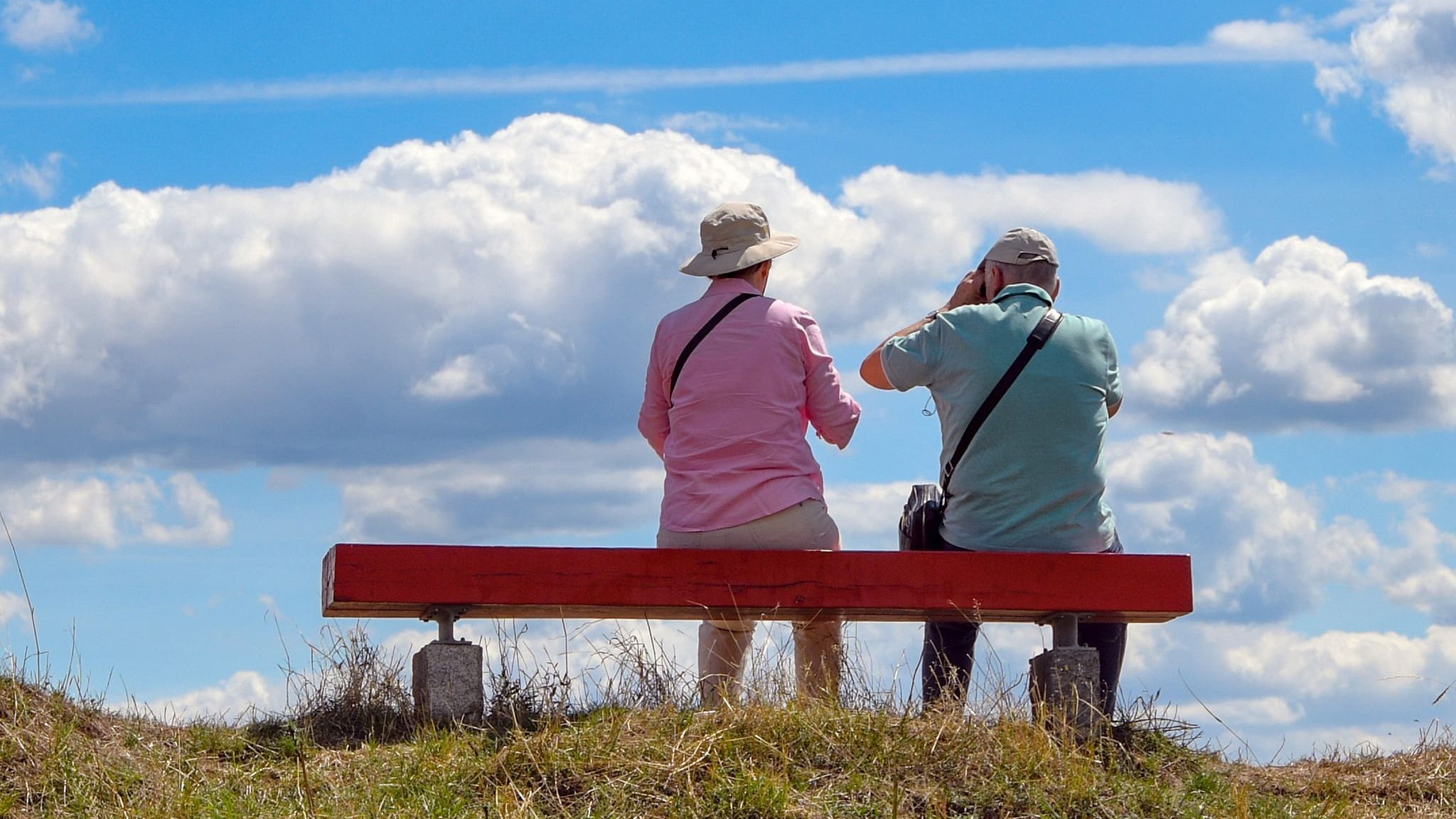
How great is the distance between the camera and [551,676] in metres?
6.88

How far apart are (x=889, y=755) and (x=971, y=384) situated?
5.49ft

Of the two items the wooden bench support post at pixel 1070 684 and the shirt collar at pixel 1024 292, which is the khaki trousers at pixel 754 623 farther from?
the shirt collar at pixel 1024 292

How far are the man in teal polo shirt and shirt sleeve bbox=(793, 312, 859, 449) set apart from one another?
16 cm

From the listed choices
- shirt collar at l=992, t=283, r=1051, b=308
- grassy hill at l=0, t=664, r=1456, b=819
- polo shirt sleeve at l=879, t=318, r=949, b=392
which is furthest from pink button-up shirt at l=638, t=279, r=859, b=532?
grassy hill at l=0, t=664, r=1456, b=819

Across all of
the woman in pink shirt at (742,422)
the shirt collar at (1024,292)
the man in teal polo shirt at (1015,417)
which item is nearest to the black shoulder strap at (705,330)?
the woman in pink shirt at (742,422)

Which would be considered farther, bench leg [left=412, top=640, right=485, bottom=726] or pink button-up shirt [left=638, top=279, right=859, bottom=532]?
pink button-up shirt [left=638, top=279, right=859, bottom=532]

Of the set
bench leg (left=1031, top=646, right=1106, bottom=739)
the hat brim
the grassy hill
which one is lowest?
the grassy hill

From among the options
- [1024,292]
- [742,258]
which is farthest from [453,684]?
[1024,292]

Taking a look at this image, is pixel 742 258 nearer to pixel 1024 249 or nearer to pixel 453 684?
pixel 1024 249

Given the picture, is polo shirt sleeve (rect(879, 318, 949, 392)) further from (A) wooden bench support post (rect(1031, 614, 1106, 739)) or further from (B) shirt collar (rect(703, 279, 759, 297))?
(A) wooden bench support post (rect(1031, 614, 1106, 739))

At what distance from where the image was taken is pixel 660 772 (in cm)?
596

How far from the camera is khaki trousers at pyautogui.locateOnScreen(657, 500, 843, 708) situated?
7.08 m

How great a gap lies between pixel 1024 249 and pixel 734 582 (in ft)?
6.35

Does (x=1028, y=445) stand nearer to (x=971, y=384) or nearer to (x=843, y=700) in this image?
(x=971, y=384)
